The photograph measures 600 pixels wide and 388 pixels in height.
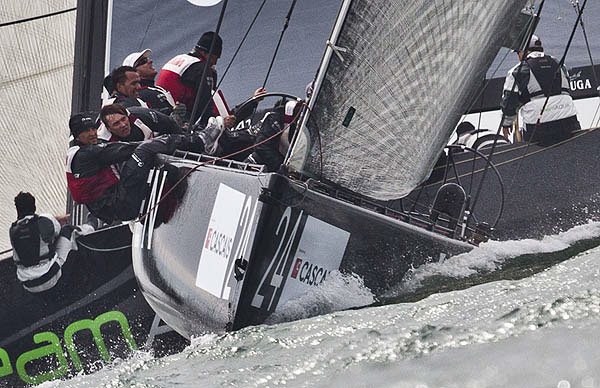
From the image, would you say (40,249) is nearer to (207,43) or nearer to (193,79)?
(193,79)

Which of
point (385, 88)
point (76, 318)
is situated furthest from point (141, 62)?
point (385, 88)

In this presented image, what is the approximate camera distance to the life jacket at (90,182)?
3.73 meters

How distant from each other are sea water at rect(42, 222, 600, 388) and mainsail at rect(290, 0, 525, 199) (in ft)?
1.25

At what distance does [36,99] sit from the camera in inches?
230

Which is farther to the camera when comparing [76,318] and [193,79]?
[193,79]

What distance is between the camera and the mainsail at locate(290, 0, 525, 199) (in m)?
3.24

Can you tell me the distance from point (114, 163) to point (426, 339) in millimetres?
1916

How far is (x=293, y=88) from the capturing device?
18.6 ft

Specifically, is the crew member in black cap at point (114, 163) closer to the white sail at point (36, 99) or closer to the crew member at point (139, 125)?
the crew member at point (139, 125)

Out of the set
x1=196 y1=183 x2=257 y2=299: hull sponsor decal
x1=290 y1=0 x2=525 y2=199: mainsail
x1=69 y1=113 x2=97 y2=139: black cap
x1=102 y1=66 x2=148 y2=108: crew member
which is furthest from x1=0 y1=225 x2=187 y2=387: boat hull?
x1=290 y1=0 x2=525 y2=199: mainsail

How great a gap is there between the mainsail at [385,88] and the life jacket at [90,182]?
2.85 ft

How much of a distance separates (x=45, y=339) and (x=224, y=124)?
1.14m

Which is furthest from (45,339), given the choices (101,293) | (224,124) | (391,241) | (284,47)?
(284,47)

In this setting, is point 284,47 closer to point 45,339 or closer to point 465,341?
point 45,339
